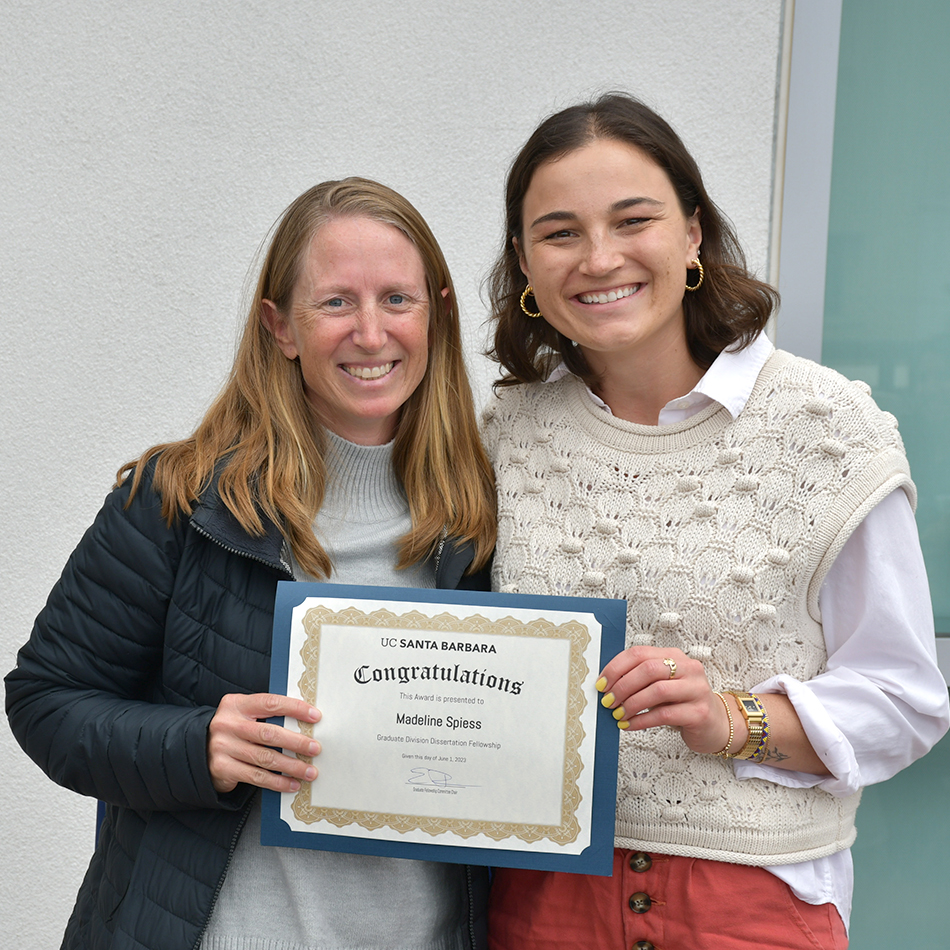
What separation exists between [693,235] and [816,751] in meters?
0.80

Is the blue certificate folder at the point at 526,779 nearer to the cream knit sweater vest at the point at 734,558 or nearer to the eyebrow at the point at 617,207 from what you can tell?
the cream knit sweater vest at the point at 734,558

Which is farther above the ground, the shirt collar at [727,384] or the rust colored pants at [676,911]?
the shirt collar at [727,384]

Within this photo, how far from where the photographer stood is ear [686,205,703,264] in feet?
4.45

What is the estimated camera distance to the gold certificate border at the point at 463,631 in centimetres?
111

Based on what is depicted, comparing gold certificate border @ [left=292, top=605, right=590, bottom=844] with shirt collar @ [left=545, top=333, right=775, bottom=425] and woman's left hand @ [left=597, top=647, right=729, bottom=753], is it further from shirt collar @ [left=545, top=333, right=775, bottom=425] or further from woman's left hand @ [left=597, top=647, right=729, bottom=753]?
shirt collar @ [left=545, top=333, right=775, bottom=425]

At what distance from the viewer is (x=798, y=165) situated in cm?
221

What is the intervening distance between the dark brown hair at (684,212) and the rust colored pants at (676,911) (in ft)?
2.48

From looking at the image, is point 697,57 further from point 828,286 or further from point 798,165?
point 828,286

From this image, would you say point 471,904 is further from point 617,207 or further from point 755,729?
point 617,207

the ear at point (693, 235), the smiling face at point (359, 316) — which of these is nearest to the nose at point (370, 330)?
the smiling face at point (359, 316)

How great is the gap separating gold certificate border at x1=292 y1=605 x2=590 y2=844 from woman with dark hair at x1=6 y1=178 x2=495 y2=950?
0.15 ft

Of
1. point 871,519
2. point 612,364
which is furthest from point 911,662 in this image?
point 612,364

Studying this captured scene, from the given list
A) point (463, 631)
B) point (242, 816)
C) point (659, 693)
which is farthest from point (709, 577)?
point (242, 816)

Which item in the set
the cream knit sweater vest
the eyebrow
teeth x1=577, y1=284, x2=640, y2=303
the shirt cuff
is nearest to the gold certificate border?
the cream knit sweater vest
